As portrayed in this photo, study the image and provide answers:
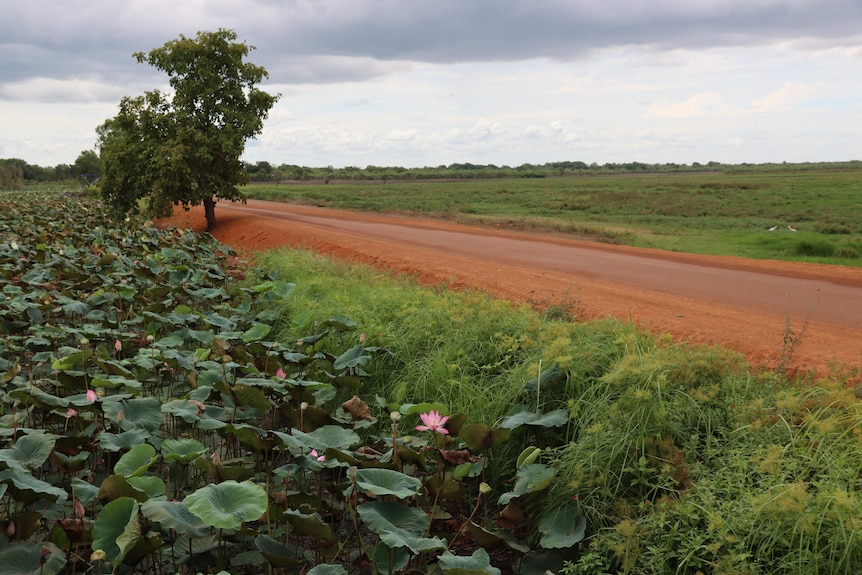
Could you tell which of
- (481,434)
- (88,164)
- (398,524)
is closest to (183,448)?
(398,524)

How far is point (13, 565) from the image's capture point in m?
2.96

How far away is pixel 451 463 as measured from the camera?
386 centimetres

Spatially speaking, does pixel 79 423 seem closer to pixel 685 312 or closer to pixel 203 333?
pixel 203 333

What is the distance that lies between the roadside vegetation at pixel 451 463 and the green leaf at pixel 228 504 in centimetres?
1

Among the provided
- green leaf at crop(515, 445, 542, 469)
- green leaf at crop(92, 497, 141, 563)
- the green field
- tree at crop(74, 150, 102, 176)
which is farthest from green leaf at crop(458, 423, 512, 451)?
tree at crop(74, 150, 102, 176)

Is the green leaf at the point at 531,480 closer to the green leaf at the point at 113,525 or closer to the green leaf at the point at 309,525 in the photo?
the green leaf at the point at 309,525

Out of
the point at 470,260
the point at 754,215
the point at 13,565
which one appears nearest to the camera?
the point at 13,565

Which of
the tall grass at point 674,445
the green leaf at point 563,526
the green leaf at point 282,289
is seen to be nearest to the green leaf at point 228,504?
the green leaf at point 563,526

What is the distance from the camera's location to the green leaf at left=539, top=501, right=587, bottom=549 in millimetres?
3553

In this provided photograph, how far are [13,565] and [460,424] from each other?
244 cm

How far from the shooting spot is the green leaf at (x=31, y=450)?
3.56m

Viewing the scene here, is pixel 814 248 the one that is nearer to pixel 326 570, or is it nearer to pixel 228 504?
pixel 326 570

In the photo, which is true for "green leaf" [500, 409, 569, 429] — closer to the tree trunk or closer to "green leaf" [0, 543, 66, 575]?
"green leaf" [0, 543, 66, 575]

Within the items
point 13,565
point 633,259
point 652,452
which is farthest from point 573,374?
A: point 633,259
